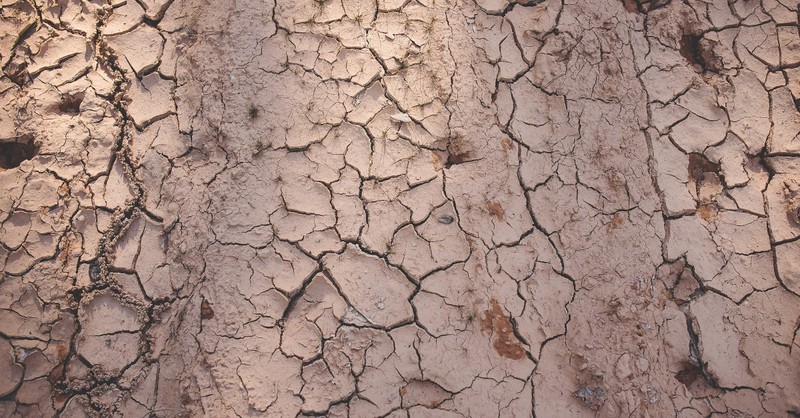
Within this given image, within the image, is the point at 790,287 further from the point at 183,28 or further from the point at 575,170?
the point at 183,28

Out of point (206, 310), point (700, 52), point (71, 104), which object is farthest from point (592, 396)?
point (71, 104)

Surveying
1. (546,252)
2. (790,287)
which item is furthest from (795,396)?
(546,252)

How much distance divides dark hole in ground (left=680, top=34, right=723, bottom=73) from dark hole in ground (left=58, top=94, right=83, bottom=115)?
10.2 ft

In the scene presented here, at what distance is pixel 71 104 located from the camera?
7.64ft

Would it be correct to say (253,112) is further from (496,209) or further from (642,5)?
(642,5)

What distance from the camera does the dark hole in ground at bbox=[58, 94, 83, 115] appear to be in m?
2.31

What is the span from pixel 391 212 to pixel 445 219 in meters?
0.25

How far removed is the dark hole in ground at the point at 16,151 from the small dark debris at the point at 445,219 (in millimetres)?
1904

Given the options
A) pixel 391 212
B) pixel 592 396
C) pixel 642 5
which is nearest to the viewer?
pixel 592 396

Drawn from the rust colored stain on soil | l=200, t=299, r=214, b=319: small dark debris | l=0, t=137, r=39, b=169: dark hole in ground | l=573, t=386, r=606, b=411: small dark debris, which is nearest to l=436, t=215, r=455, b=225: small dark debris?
the rust colored stain on soil

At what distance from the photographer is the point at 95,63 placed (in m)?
2.36

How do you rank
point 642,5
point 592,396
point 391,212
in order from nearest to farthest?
point 592,396 → point 391,212 → point 642,5

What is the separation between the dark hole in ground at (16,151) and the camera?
224 cm

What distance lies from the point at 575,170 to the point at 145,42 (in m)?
2.21
